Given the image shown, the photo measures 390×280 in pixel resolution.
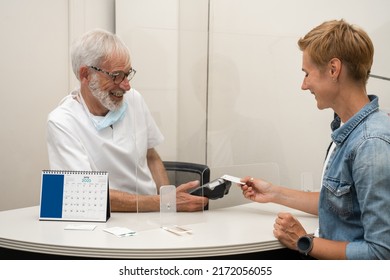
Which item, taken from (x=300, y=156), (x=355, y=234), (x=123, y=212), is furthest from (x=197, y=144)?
(x=355, y=234)

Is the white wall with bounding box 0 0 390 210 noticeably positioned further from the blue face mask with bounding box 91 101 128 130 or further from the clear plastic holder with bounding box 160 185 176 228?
the clear plastic holder with bounding box 160 185 176 228

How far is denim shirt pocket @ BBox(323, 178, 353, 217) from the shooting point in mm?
1382

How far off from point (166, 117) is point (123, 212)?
0.52 meters

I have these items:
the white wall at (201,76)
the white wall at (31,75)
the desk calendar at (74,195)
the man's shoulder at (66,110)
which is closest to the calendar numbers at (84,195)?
the desk calendar at (74,195)

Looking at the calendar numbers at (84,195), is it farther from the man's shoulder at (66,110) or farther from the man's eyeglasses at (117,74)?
the man's eyeglasses at (117,74)

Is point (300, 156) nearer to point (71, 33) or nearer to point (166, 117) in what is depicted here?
point (166, 117)

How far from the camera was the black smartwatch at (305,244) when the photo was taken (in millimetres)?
1506

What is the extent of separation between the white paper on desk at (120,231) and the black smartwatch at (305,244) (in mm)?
580

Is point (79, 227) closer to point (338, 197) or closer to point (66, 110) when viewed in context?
point (66, 110)

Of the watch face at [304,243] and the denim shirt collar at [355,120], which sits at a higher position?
the denim shirt collar at [355,120]

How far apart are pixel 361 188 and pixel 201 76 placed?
153 cm

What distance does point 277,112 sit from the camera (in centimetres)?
302

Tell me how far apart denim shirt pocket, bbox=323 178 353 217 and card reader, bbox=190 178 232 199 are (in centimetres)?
64

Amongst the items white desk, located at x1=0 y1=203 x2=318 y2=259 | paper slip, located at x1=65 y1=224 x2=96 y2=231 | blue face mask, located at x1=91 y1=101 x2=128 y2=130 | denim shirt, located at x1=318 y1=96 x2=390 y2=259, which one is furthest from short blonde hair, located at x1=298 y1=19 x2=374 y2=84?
blue face mask, located at x1=91 y1=101 x2=128 y2=130
